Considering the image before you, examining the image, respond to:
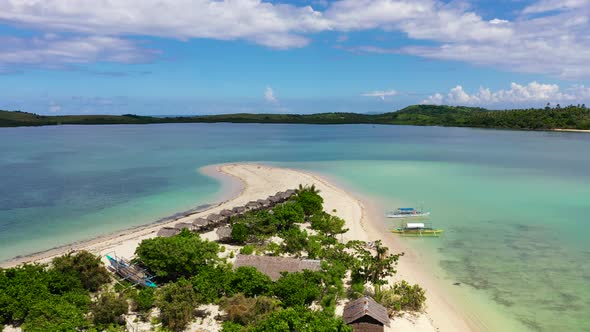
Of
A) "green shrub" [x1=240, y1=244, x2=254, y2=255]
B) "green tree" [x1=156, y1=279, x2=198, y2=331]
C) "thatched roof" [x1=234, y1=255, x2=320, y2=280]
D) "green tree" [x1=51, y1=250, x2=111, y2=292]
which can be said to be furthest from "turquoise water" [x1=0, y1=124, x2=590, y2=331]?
"green tree" [x1=156, y1=279, x2=198, y2=331]

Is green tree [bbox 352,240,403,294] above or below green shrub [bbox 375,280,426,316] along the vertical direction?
above

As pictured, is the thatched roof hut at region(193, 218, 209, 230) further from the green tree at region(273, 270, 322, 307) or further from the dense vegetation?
the green tree at region(273, 270, 322, 307)

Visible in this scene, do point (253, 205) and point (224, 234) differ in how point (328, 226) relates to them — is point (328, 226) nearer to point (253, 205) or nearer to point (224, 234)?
point (224, 234)

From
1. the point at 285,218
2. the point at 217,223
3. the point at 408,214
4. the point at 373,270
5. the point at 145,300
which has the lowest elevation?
the point at 408,214

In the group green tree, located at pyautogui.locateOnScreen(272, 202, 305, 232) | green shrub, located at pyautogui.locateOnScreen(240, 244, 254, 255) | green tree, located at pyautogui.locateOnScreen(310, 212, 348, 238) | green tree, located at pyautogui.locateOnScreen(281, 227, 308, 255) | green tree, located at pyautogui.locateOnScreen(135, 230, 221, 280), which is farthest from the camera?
green tree, located at pyautogui.locateOnScreen(310, 212, 348, 238)

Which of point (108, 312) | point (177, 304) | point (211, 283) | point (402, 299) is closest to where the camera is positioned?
point (108, 312)

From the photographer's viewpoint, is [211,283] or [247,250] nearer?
[211,283]

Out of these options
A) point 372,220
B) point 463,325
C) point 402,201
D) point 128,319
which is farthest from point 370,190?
point 128,319

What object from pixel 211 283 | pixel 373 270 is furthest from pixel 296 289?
pixel 373 270
